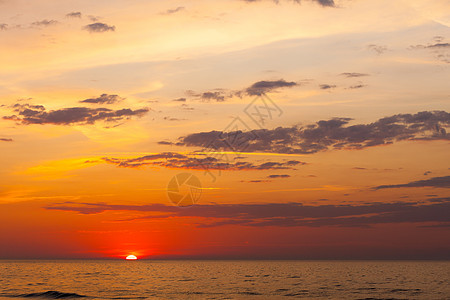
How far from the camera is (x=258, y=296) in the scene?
100312mm

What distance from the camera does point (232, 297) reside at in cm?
9744

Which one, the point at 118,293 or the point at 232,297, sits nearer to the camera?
the point at 232,297

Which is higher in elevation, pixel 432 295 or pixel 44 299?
pixel 44 299

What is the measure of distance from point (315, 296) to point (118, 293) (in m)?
40.9

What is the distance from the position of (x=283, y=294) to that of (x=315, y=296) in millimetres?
6678

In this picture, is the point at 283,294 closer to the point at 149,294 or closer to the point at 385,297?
the point at 385,297

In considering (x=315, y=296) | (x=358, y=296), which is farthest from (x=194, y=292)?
(x=358, y=296)

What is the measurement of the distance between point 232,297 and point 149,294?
18.5 metres

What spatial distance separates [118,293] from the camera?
106500 mm

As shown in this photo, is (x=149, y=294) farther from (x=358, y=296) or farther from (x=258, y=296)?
(x=358, y=296)

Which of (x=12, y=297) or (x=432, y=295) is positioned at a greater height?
(x=12, y=297)

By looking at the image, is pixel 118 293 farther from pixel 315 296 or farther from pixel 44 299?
pixel 315 296

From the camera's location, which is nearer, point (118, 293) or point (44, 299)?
point (44, 299)

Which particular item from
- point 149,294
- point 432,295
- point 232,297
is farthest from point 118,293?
point 432,295
